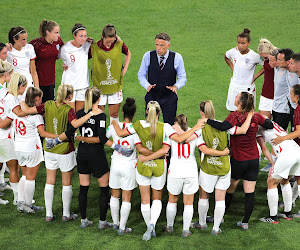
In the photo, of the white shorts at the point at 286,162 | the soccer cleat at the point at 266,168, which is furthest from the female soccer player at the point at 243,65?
the white shorts at the point at 286,162

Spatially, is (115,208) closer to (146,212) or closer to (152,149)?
(146,212)

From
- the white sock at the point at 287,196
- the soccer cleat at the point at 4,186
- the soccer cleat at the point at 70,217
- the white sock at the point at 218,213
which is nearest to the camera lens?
the white sock at the point at 218,213

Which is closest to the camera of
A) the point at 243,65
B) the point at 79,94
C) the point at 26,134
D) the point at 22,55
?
the point at 26,134

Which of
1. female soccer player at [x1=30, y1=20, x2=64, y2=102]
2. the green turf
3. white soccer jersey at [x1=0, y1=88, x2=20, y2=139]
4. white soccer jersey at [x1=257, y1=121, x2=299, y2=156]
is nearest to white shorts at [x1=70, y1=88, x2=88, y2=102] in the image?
female soccer player at [x1=30, y1=20, x2=64, y2=102]

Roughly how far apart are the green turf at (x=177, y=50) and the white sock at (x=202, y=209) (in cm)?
16

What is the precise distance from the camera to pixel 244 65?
9.30 meters

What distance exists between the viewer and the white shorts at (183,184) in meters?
6.74

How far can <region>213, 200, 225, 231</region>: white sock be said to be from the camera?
683cm

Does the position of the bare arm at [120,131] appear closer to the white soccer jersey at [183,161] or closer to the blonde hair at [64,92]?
the white soccer jersey at [183,161]

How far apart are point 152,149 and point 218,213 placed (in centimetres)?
→ 111

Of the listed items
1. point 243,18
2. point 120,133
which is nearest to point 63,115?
point 120,133

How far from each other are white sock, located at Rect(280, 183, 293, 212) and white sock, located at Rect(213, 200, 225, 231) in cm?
87

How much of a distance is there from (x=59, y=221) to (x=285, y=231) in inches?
112

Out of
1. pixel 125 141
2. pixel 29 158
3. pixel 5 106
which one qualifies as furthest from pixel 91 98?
Result: pixel 5 106
